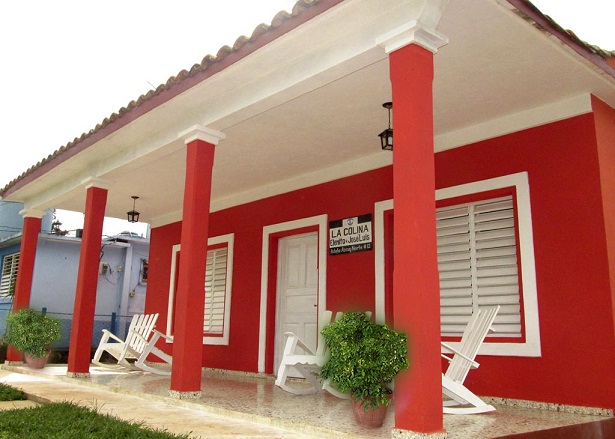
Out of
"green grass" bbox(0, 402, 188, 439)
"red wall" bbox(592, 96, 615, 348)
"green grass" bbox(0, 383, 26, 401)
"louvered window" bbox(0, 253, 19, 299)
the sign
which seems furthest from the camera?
"louvered window" bbox(0, 253, 19, 299)

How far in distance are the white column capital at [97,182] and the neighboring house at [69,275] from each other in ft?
23.1

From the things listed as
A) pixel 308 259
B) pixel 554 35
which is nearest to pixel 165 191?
pixel 308 259

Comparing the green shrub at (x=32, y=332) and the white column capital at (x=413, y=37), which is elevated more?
the white column capital at (x=413, y=37)

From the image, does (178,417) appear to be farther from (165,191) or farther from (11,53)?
(11,53)

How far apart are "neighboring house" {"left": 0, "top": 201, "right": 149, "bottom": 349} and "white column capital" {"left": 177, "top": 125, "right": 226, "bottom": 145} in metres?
9.50

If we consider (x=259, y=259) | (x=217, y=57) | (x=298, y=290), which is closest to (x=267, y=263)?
(x=259, y=259)

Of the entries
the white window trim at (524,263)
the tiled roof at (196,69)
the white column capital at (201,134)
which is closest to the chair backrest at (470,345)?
the white window trim at (524,263)

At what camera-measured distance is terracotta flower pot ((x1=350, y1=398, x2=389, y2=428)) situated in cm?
329

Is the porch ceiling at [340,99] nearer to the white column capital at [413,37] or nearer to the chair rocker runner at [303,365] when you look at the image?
the white column capital at [413,37]

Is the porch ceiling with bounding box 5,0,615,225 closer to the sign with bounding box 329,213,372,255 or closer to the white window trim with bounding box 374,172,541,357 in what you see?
the white window trim with bounding box 374,172,541,357

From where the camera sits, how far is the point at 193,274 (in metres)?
4.88

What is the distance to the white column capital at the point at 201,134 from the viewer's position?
5191 millimetres

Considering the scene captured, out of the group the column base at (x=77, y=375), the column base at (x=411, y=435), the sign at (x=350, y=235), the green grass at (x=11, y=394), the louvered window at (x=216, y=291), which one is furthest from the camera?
the louvered window at (x=216, y=291)

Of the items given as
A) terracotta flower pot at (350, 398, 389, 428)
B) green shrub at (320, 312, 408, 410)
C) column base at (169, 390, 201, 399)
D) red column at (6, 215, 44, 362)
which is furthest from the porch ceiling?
column base at (169, 390, 201, 399)
